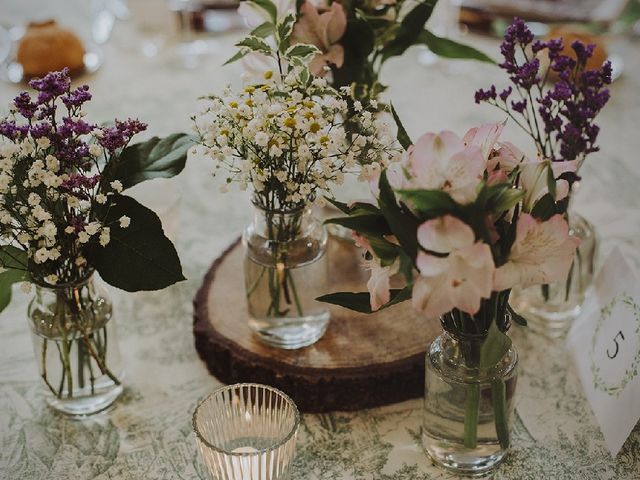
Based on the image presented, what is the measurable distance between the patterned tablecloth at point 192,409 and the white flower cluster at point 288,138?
0.33m

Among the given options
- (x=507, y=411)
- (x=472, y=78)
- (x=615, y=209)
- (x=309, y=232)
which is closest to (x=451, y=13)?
(x=472, y=78)

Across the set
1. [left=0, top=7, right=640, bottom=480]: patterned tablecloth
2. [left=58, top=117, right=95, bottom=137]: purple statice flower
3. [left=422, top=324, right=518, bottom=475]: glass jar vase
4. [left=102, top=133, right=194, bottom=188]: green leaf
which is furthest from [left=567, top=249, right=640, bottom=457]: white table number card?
[left=58, top=117, right=95, bottom=137]: purple statice flower

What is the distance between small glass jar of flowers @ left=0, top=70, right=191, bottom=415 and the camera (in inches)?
36.1

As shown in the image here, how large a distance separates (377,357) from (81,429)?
0.41 m

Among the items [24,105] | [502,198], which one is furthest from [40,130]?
[502,198]

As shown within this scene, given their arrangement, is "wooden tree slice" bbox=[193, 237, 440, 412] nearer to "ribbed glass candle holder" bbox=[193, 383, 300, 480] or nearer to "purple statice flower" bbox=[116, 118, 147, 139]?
"ribbed glass candle holder" bbox=[193, 383, 300, 480]

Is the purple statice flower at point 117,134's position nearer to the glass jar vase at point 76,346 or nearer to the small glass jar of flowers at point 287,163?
the small glass jar of flowers at point 287,163

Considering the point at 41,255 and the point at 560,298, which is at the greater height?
the point at 41,255

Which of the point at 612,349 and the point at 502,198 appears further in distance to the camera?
the point at 612,349

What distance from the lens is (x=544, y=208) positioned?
0.88 metres

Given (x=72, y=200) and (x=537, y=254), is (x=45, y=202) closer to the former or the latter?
(x=72, y=200)

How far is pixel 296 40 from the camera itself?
1.22 meters

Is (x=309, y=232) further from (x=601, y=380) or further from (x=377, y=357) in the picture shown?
(x=601, y=380)

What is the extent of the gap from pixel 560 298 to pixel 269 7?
0.62 metres
